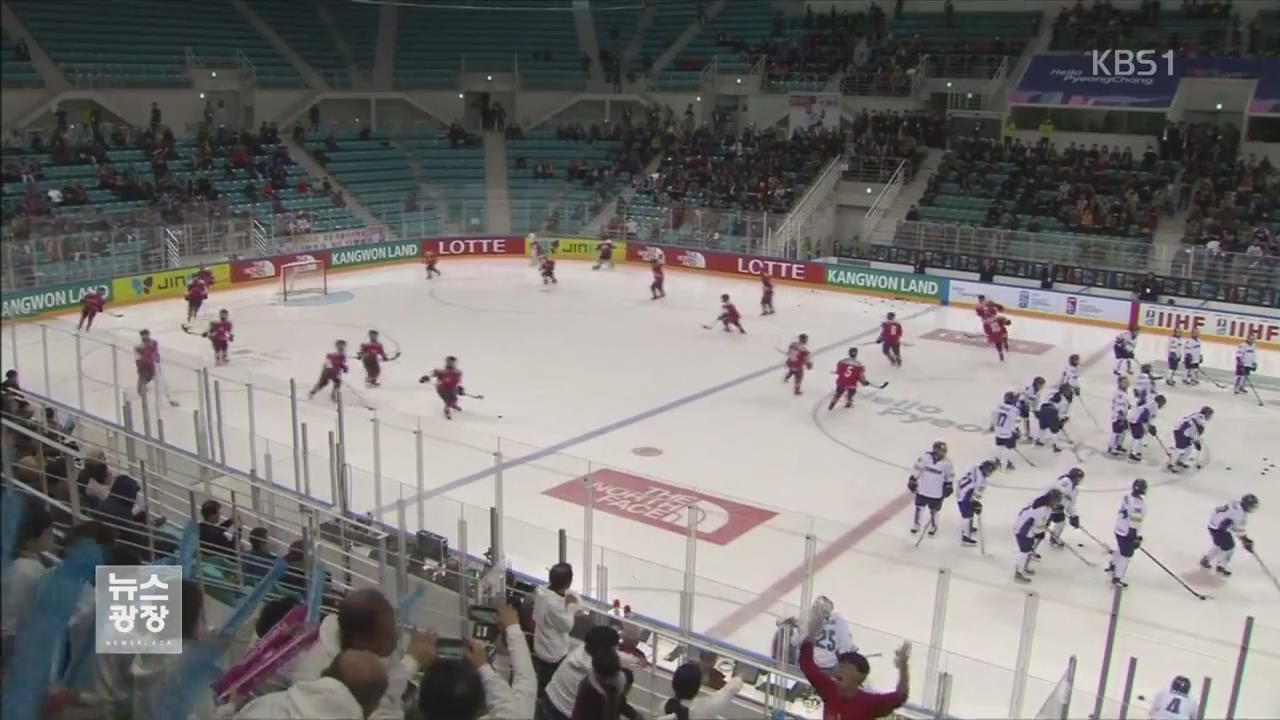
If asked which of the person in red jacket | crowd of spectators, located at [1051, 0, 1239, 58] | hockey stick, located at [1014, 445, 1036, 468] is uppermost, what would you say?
crowd of spectators, located at [1051, 0, 1239, 58]

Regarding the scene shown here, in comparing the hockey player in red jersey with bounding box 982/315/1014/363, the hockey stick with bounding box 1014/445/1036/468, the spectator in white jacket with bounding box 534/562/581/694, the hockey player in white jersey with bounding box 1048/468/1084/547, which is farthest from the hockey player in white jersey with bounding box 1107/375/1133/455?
the spectator in white jacket with bounding box 534/562/581/694

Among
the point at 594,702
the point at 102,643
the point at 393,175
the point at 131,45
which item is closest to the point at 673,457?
the point at 594,702

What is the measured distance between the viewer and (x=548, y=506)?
1005cm

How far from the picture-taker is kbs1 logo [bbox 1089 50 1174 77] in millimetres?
31141

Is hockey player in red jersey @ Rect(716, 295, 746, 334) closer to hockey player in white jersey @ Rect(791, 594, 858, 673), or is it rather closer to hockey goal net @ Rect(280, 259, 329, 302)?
hockey goal net @ Rect(280, 259, 329, 302)

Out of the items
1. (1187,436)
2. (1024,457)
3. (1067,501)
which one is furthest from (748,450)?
(1187,436)

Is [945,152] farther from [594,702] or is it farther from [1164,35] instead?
[594,702]

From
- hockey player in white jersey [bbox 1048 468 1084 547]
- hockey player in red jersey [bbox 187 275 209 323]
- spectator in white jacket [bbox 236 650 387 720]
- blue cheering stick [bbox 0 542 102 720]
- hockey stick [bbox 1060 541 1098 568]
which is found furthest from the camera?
hockey player in red jersey [bbox 187 275 209 323]

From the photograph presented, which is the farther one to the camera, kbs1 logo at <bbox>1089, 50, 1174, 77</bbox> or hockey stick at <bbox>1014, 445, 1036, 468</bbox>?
kbs1 logo at <bbox>1089, 50, 1174, 77</bbox>

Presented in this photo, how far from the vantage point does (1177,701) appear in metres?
6.37

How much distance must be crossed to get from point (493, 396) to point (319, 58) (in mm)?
23614

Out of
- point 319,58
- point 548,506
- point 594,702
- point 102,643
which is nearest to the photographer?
point 102,643

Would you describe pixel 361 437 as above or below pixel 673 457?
above

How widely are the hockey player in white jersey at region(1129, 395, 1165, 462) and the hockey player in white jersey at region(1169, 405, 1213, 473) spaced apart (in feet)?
1.22
